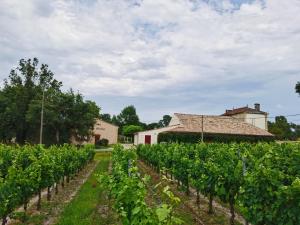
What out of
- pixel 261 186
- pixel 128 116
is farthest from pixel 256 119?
pixel 261 186

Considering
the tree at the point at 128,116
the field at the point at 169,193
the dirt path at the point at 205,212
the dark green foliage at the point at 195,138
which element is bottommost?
the dirt path at the point at 205,212

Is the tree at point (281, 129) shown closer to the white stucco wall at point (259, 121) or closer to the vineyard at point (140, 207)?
the white stucco wall at point (259, 121)

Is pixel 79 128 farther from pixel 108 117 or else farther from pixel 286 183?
pixel 108 117

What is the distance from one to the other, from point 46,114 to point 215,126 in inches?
874

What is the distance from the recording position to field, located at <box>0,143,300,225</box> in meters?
6.62

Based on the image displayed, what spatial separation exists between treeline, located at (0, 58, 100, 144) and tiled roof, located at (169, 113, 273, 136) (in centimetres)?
1129

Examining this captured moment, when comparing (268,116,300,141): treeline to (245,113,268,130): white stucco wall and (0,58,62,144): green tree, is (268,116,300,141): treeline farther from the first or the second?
(0,58,62,144): green tree

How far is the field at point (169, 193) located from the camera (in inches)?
261

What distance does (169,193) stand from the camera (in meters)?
4.52

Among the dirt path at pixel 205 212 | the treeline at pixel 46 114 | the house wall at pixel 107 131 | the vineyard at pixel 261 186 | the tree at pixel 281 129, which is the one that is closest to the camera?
the vineyard at pixel 261 186

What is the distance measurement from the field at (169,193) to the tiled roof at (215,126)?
114 ft

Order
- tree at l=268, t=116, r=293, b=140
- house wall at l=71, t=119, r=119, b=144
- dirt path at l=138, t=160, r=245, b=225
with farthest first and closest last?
tree at l=268, t=116, r=293, b=140
house wall at l=71, t=119, r=119, b=144
dirt path at l=138, t=160, r=245, b=225

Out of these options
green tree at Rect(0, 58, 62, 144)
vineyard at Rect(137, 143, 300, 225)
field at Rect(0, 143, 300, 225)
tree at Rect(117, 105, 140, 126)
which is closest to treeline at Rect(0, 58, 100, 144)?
green tree at Rect(0, 58, 62, 144)

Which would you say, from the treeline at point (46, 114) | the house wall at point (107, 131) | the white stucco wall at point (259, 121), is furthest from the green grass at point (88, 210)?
the white stucco wall at point (259, 121)
